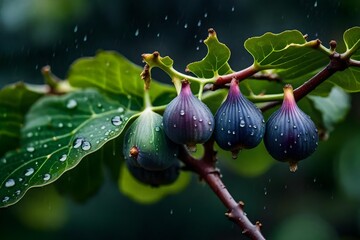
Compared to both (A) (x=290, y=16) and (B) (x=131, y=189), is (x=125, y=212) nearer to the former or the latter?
(A) (x=290, y=16)

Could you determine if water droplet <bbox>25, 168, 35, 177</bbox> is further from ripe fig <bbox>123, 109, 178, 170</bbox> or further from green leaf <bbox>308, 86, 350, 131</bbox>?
green leaf <bbox>308, 86, 350, 131</bbox>

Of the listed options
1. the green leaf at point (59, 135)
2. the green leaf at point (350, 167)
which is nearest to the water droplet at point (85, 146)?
the green leaf at point (59, 135)

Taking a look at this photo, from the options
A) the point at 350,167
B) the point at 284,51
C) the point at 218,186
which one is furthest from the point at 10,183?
the point at 350,167

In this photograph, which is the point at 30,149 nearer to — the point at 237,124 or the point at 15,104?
the point at 15,104

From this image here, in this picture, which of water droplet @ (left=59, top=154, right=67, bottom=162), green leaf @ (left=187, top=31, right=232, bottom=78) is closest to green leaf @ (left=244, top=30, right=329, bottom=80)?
green leaf @ (left=187, top=31, right=232, bottom=78)

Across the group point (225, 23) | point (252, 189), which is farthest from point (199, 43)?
point (252, 189)

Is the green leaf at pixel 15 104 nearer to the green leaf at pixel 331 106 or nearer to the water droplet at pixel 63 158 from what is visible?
the water droplet at pixel 63 158
